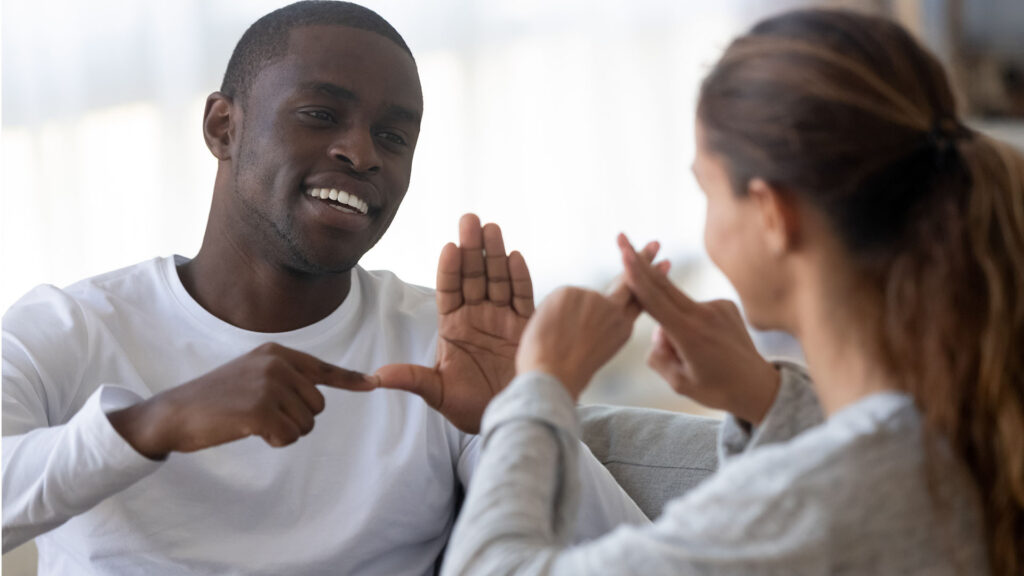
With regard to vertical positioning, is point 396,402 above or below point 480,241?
below

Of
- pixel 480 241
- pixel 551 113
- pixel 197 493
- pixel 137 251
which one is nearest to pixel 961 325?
pixel 480 241

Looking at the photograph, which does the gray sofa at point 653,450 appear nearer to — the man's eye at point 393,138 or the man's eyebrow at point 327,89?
the man's eye at point 393,138

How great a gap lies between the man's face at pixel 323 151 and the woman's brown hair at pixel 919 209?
0.73 meters

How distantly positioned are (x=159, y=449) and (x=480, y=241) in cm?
45

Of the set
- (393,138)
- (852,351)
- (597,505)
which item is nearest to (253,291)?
(393,138)

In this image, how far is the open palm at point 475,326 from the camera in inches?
51.2

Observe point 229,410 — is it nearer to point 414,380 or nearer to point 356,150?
point 414,380

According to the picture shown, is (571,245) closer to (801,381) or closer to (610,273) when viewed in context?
(610,273)

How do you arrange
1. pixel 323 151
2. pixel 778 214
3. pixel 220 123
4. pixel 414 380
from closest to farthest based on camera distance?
pixel 778 214
pixel 414 380
pixel 323 151
pixel 220 123

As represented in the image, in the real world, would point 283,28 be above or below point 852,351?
above

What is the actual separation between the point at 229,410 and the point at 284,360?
0.08 meters

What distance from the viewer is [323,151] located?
1.51 m

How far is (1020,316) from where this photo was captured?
2.85ft

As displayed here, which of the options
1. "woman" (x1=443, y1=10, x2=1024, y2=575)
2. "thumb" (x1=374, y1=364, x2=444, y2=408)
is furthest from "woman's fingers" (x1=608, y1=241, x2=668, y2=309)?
"thumb" (x1=374, y1=364, x2=444, y2=408)
